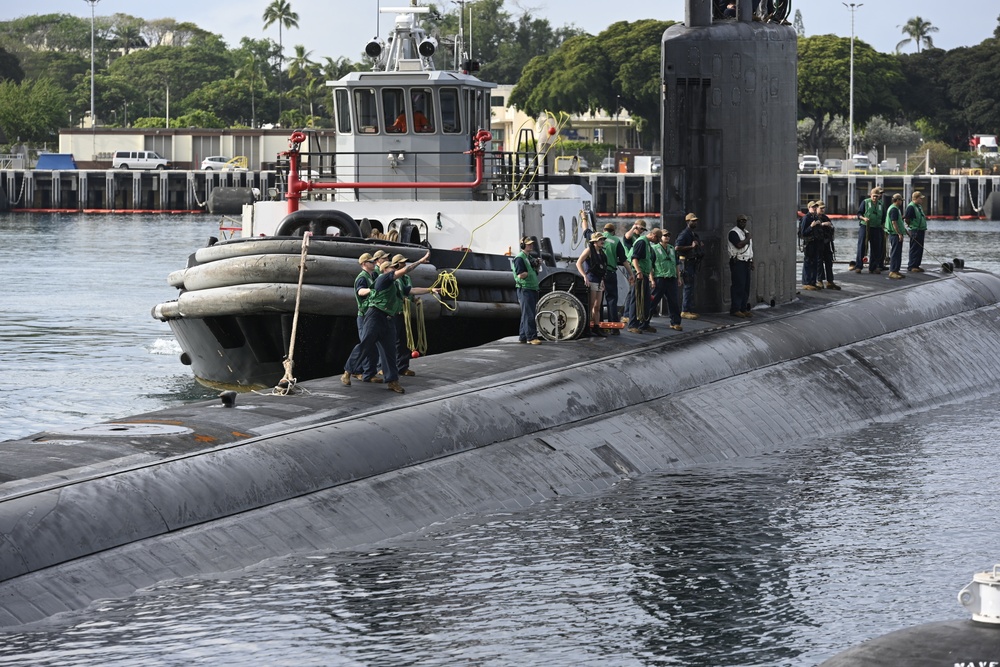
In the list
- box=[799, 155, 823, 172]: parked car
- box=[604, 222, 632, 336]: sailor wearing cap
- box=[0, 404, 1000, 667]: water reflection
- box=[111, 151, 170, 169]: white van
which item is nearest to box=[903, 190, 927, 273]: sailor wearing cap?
box=[604, 222, 632, 336]: sailor wearing cap

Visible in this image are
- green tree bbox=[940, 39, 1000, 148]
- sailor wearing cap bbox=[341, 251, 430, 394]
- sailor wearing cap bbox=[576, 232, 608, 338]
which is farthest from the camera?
green tree bbox=[940, 39, 1000, 148]

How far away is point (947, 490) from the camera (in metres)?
15.0

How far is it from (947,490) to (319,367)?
841cm

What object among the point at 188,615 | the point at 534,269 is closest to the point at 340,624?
the point at 188,615

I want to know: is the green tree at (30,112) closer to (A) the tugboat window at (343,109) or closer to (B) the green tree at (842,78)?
(B) the green tree at (842,78)

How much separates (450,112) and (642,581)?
15.4 meters

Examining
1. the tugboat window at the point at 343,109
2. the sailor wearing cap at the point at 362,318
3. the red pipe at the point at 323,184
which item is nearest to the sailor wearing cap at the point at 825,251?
the red pipe at the point at 323,184

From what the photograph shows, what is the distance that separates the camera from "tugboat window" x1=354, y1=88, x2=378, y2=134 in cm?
2542

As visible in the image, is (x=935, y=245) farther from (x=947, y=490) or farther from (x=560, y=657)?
(x=560, y=657)

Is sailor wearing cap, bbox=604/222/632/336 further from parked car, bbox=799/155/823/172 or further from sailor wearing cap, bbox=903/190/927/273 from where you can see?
parked car, bbox=799/155/823/172

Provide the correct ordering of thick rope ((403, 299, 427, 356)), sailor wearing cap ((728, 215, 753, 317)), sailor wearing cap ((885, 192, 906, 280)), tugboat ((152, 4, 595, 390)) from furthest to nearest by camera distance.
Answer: sailor wearing cap ((885, 192, 906, 280)) → tugboat ((152, 4, 595, 390)) → sailor wearing cap ((728, 215, 753, 317)) → thick rope ((403, 299, 427, 356))

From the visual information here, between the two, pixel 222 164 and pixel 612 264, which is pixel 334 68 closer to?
pixel 222 164

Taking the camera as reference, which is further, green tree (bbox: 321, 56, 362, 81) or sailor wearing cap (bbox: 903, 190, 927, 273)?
green tree (bbox: 321, 56, 362, 81)

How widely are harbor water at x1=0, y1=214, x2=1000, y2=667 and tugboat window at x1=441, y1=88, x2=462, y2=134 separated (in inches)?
402
